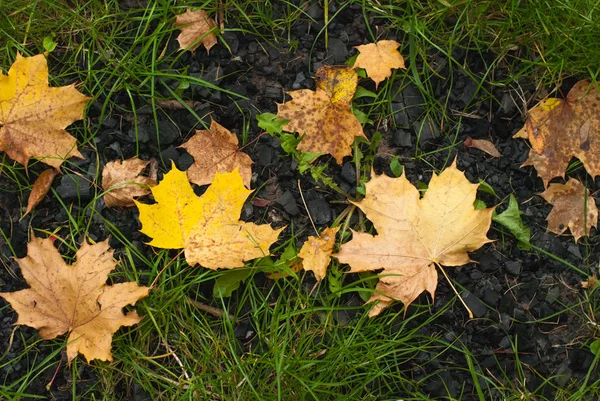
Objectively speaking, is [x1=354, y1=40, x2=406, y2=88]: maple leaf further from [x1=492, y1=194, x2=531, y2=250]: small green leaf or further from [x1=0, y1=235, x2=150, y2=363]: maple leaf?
[x1=0, y1=235, x2=150, y2=363]: maple leaf

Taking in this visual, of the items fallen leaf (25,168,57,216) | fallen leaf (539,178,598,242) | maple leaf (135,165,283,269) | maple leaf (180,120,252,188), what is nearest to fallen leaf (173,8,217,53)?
maple leaf (180,120,252,188)

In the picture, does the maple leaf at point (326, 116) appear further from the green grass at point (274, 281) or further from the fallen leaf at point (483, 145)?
the fallen leaf at point (483, 145)

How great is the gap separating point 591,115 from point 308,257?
128cm

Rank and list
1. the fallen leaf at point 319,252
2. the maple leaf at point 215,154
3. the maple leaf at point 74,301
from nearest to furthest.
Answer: the maple leaf at point 74,301
the fallen leaf at point 319,252
the maple leaf at point 215,154

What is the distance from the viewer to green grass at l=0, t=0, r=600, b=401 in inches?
95.4

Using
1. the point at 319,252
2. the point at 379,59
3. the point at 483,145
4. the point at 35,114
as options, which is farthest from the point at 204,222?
the point at 483,145

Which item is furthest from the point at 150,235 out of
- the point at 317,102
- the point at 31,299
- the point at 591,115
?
the point at 591,115

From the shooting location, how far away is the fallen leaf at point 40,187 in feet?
8.39

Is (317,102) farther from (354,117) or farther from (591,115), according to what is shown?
(591,115)

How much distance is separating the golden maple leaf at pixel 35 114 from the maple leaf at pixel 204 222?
1.41 ft

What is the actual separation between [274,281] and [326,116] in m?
0.68

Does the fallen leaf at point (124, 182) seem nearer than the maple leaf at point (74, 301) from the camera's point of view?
No

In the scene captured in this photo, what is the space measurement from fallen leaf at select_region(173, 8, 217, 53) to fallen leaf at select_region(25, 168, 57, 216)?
73cm

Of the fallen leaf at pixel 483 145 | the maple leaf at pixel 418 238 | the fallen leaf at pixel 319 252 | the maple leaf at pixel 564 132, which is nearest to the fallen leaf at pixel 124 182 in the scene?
the fallen leaf at pixel 319 252
